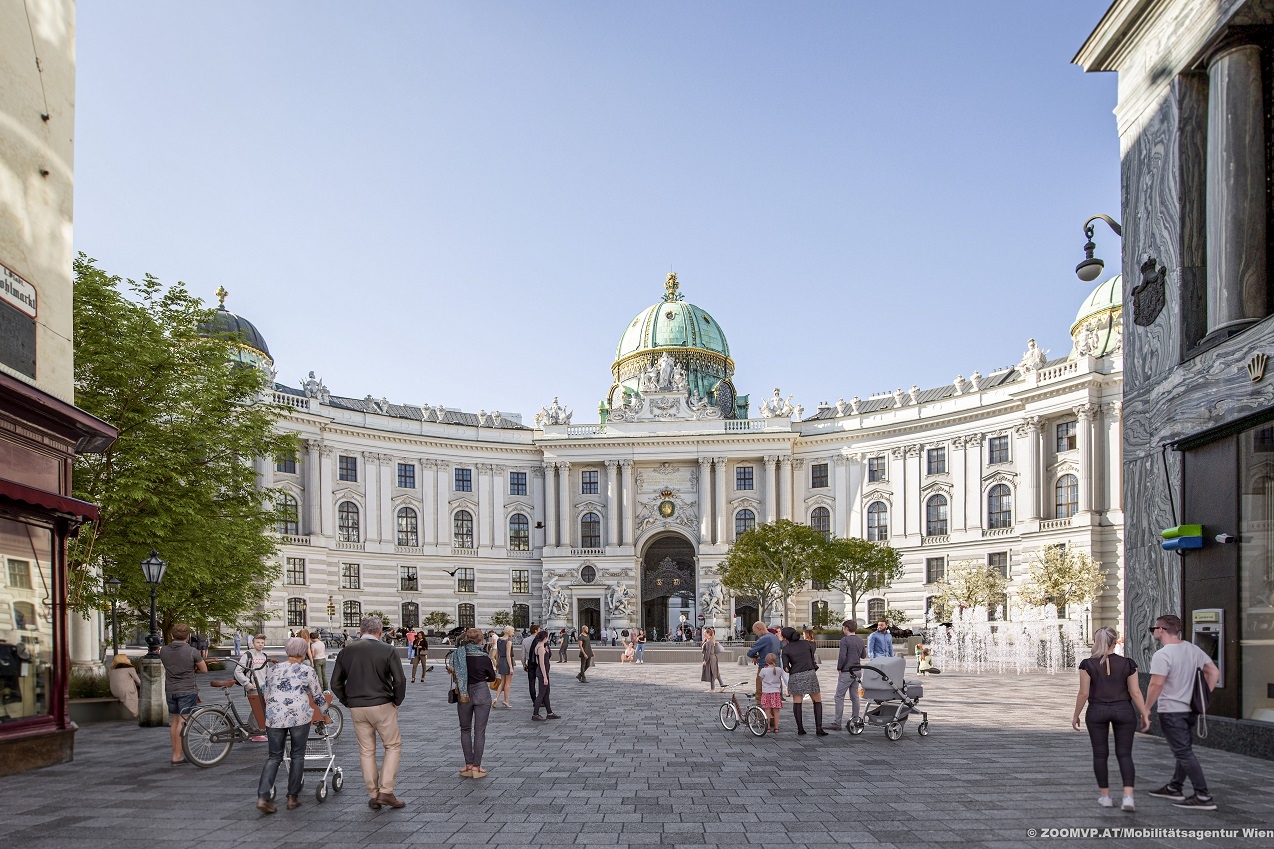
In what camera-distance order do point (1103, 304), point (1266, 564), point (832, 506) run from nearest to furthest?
point (1266, 564) < point (1103, 304) < point (832, 506)

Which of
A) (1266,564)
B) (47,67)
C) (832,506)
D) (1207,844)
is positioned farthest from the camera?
(832,506)

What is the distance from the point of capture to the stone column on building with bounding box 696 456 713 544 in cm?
6509

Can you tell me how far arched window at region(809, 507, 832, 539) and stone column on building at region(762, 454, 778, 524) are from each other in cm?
274

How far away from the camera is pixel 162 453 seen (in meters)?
21.3

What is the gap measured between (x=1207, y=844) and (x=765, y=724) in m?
8.12

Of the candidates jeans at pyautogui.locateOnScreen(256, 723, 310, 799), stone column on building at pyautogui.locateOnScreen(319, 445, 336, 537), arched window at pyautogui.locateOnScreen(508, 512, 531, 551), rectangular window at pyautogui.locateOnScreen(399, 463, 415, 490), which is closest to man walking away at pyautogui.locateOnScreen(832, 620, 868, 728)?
jeans at pyautogui.locateOnScreen(256, 723, 310, 799)

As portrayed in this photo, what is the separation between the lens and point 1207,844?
837cm

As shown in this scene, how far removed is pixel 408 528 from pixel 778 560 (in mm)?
27395

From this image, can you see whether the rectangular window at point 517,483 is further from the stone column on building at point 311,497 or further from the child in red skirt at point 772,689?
the child in red skirt at point 772,689

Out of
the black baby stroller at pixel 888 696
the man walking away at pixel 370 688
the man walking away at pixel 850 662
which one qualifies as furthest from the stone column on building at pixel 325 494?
the man walking away at pixel 370 688

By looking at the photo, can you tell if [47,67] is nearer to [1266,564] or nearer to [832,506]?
[1266,564]

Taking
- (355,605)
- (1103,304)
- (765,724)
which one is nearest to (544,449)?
(355,605)

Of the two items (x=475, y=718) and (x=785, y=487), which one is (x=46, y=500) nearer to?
(x=475, y=718)

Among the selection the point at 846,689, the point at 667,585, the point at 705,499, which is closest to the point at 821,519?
the point at 705,499
